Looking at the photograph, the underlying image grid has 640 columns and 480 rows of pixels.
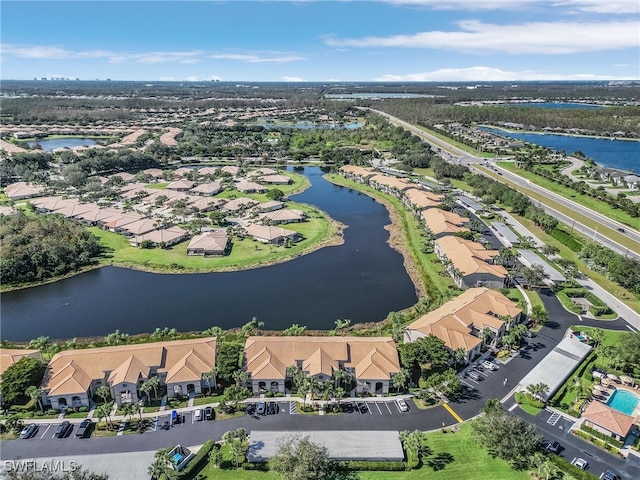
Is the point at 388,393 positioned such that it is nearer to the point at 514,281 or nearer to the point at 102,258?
the point at 514,281

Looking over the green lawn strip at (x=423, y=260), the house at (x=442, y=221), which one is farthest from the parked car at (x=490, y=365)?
the house at (x=442, y=221)

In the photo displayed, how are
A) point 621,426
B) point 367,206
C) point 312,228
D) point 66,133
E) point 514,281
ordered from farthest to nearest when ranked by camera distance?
1. point 66,133
2. point 367,206
3. point 312,228
4. point 514,281
5. point 621,426

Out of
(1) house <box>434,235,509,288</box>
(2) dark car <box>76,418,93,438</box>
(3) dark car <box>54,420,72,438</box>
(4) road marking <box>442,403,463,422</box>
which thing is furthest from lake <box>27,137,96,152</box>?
(4) road marking <box>442,403,463,422</box>

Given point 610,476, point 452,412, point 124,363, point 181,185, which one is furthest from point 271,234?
point 610,476

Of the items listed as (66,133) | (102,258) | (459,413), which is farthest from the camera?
(66,133)

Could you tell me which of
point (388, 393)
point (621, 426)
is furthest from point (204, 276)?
point (621, 426)

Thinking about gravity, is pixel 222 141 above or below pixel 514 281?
above

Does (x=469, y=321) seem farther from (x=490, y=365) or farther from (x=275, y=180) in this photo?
(x=275, y=180)
